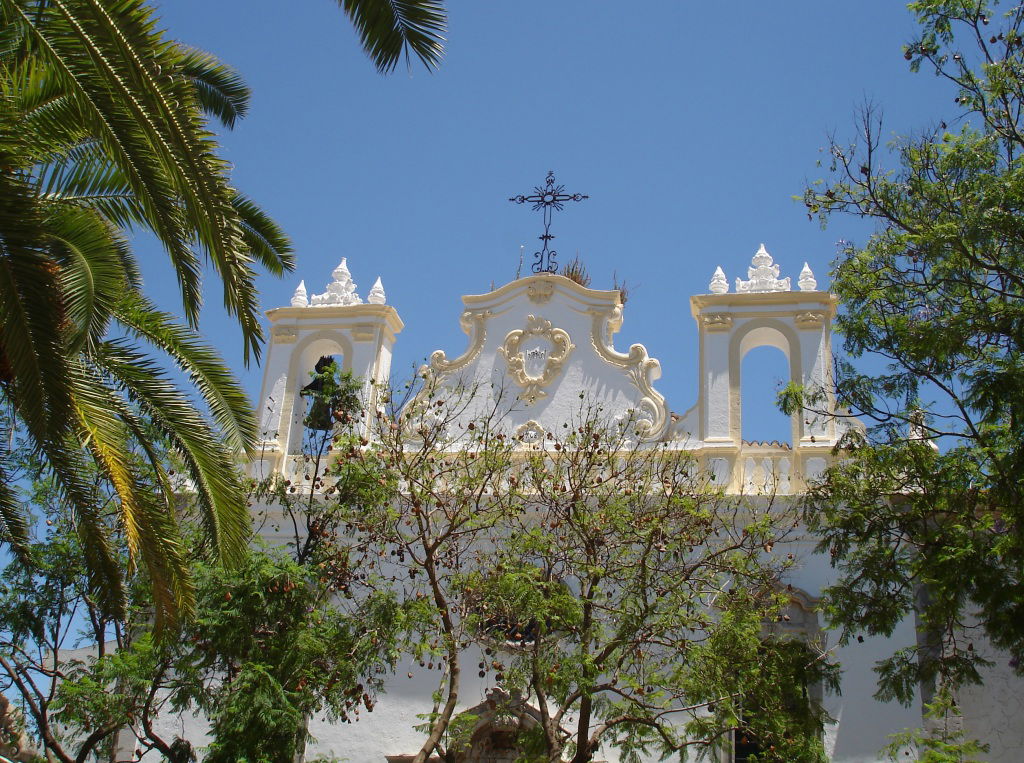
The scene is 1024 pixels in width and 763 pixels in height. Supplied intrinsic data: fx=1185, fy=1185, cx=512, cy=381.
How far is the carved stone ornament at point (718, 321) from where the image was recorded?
55.1 ft

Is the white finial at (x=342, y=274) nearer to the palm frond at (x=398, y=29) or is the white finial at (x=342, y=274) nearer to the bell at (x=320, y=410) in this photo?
the bell at (x=320, y=410)

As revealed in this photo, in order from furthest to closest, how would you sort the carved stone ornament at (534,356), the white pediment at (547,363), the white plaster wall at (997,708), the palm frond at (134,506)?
the carved stone ornament at (534,356) → the white pediment at (547,363) → the white plaster wall at (997,708) → the palm frond at (134,506)

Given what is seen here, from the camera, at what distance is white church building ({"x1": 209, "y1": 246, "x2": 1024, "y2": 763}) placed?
14.2m

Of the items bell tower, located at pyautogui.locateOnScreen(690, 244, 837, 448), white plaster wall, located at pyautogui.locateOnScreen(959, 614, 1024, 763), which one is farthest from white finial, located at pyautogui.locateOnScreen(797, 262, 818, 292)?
white plaster wall, located at pyautogui.locateOnScreen(959, 614, 1024, 763)

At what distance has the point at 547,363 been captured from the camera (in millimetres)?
17000

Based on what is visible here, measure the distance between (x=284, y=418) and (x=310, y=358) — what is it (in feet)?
3.78

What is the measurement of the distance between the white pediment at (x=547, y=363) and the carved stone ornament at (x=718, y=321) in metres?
0.96

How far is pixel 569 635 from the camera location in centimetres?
1155

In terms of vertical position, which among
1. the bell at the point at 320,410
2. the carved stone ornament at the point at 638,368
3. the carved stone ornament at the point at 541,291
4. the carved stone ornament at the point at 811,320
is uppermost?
the carved stone ornament at the point at 541,291

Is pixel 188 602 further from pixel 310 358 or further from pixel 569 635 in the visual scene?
pixel 310 358

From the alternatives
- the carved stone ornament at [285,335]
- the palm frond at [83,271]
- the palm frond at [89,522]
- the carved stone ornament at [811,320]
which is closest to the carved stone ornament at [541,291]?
the carved stone ornament at [811,320]

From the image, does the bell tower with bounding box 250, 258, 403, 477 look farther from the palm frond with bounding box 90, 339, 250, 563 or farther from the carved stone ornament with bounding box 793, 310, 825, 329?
the palm frond with bounding box 90, 339, 250, 563

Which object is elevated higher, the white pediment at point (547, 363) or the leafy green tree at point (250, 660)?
the white pediment at point (547, 363)

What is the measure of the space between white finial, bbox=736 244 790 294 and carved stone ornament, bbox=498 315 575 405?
8.74ft
